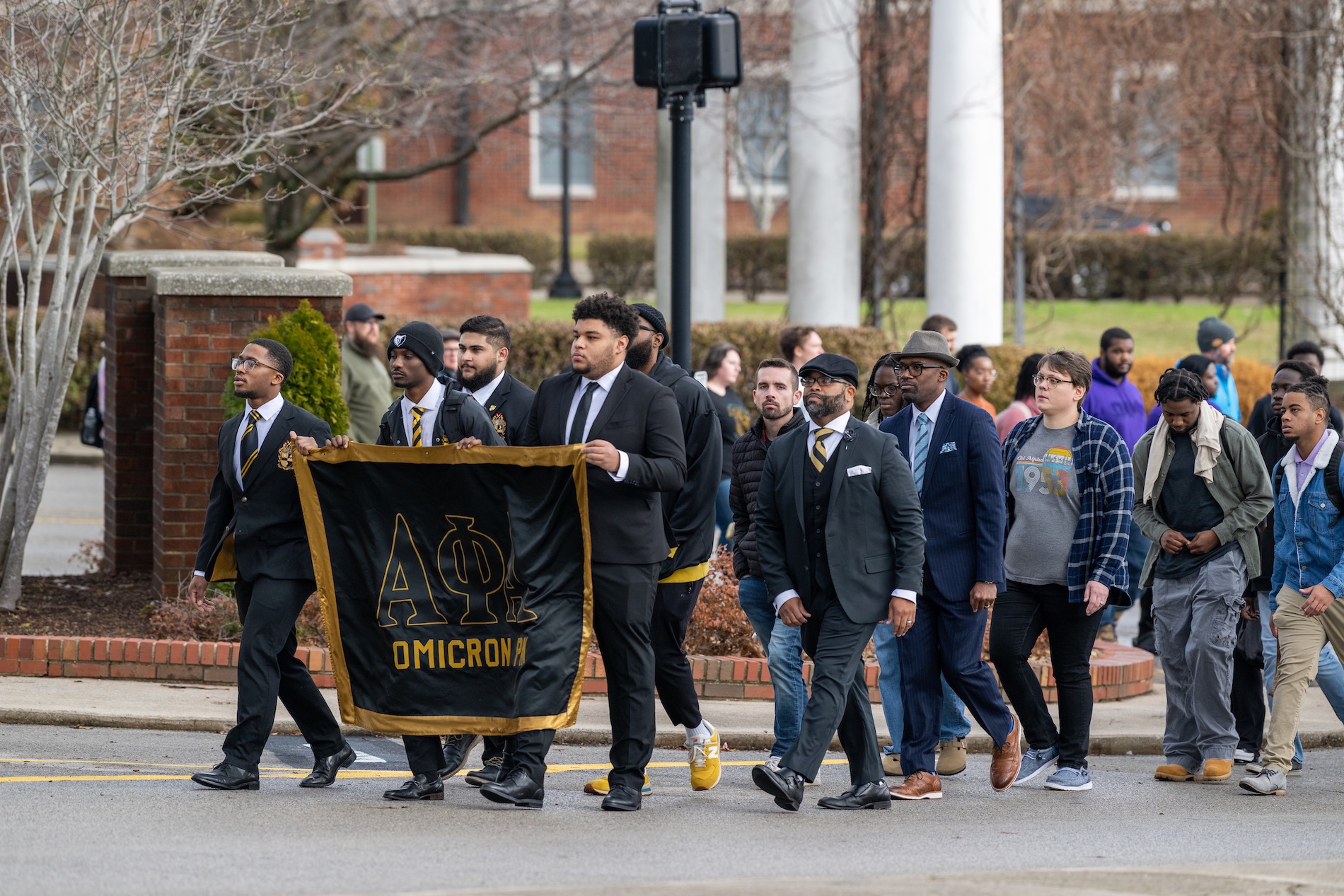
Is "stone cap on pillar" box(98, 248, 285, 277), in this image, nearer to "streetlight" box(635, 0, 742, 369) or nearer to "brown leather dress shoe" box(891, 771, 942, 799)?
"streetlight" box(635, 0, 742, 369)

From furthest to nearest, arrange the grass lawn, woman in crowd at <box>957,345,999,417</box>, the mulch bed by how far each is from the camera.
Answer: the grass lawn → woman in crowd at <box>957,345,999,417</box> → the mulch bed

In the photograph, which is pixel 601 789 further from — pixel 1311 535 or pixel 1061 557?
pixel 1311 535

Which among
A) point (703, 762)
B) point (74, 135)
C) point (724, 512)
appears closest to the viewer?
point (703, 762)

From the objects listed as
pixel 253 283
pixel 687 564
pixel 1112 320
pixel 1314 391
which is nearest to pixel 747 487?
pixel 687 564

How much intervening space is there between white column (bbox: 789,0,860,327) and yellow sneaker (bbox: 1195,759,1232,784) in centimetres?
1026

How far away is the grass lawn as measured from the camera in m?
25.8

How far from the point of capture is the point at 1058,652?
27.2ft

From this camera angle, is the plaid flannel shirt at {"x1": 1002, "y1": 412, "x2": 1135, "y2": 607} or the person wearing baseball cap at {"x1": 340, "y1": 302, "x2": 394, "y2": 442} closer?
the plaid flannel shirt at {"x1": 1002, "y1": 412, "x2": 1135, "y2": 607}

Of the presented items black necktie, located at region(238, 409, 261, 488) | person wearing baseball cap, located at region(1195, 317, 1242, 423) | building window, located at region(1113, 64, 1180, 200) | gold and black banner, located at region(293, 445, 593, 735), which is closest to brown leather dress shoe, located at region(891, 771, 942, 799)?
gold and black banner, located at region(293, 445, 593, 735)

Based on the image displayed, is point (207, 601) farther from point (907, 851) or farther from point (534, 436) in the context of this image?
point (907, 851)

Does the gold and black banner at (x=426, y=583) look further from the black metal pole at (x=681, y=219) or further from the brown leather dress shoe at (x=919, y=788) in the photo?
the black metal pole at (x=681, y=219)

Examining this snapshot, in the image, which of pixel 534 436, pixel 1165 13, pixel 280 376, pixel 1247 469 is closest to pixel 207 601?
pixel 280 376

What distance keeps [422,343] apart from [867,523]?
206 centimetres

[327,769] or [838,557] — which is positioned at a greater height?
[838,557]
